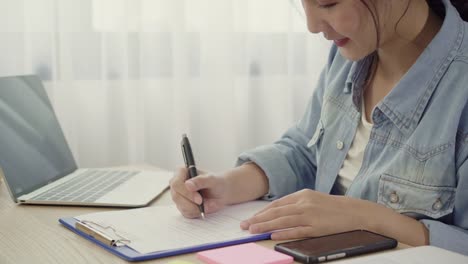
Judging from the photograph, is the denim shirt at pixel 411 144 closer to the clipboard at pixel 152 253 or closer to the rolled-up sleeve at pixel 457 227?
the rolled-up sleeve at pixel 457 227

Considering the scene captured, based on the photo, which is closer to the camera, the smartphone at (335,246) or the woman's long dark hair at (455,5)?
the smartphone at (335,246)

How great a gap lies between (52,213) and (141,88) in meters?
0.82

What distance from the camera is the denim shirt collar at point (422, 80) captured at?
968 mm

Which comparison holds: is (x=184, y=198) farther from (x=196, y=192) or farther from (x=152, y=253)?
(x=152, y=253)

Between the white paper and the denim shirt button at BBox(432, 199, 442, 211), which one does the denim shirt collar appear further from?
the white paper

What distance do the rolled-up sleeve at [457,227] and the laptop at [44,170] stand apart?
48cm

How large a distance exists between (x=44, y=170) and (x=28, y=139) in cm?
7

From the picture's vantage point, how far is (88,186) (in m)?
1.18

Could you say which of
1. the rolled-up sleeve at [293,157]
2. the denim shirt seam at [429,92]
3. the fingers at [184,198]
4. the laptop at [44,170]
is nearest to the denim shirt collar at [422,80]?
the denim shirt seam at [429,92]

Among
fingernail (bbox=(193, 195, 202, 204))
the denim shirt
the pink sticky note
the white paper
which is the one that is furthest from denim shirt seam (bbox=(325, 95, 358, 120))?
the pink sticky note

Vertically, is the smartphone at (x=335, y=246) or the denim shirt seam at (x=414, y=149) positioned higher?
the denim shirt seam at (x=414, y=149)

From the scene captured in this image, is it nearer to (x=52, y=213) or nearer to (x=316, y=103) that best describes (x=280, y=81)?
(x=316, y=103)

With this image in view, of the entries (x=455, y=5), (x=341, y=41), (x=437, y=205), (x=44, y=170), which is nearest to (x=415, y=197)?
(x=437, y=205)

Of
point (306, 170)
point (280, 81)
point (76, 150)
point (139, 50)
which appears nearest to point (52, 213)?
point (306, 170)
